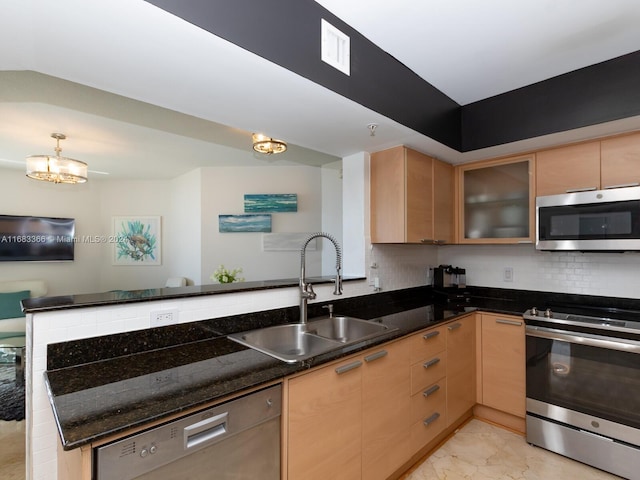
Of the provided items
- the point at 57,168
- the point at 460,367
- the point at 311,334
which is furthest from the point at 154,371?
the point at 57,168

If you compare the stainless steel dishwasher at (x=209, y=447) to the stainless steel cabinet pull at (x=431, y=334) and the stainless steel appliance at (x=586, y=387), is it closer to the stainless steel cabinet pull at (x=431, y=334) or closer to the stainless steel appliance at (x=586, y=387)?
the stainless steel cabinet pull at (x=431, y=334)

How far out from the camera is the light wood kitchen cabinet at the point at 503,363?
2229 millimetres

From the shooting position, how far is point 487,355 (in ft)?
7.82

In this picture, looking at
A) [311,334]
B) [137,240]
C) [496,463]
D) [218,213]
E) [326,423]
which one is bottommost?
[496,463]

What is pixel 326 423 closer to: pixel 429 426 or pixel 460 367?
pixel 429 426

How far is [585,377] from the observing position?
6.36 feet

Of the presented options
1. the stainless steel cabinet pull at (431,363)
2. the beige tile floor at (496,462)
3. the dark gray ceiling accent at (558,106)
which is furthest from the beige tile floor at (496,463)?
the dark gray ceiling accent at (558,106)

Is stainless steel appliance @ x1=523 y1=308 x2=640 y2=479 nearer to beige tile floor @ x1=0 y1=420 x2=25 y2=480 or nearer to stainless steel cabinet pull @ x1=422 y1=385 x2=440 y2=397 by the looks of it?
stainless steel cabinet pull @ x1=422 y1=385 x2=440 y2=397

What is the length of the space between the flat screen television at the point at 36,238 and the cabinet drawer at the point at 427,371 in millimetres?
2573

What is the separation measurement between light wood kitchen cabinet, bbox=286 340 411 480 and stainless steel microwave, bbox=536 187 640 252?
1.37 metres

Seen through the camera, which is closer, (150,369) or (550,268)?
(150,369)

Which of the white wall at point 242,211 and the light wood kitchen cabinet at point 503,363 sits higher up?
the white wall at point 242,211

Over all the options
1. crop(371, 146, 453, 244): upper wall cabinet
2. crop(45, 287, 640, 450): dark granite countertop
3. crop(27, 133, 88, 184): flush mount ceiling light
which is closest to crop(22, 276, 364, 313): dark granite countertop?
crop(45, 287, 640, 450): dark granite countertop

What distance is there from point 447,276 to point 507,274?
0.51 metres
